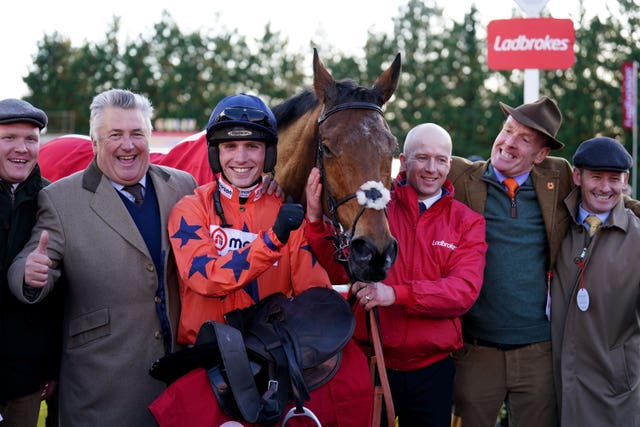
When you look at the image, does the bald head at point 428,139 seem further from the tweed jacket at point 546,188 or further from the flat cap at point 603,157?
the flat cap at point 603,157

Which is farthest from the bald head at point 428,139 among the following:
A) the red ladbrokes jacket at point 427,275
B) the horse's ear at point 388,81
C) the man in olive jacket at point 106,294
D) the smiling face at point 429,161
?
the man in olive jacket at point 106,294

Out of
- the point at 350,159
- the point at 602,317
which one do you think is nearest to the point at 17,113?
the point at 350,159

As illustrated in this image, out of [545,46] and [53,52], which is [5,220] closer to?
[545,46]

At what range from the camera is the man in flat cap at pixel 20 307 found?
293 centimetres

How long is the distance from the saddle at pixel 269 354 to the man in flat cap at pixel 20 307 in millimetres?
700

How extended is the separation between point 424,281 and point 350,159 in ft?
2.42

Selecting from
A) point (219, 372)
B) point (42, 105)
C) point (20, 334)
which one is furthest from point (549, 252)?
point (42, 105)

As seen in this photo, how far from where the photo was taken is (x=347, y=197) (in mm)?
2799

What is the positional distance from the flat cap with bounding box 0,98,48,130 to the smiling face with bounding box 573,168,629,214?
287cm

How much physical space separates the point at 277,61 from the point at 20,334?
1262 inches

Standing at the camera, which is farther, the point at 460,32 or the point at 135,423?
the point at 460,32

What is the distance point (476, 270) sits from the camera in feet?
10.6

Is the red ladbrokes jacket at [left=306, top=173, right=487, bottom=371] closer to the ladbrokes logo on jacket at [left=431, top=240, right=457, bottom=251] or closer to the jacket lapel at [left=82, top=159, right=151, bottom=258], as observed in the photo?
the ladbrokes logo on jacket at [left=431, top=240, right=457, bottom=251]

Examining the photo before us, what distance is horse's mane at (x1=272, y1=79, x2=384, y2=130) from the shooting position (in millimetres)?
3033
